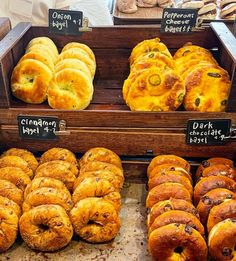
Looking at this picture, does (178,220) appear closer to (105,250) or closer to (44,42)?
(105,250)

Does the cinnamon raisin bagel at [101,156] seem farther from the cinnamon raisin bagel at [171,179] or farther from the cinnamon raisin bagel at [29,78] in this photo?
the cinnamon raisin bagel at [29,78]

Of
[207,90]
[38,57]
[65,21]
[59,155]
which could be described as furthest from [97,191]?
[65,21]

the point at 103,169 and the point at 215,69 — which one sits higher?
the point at 215,69

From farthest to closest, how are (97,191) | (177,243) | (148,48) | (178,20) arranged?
1. (178,20)
2. (148,48)
3. (97,191)
4. (177,243)

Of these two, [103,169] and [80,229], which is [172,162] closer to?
[103,169]

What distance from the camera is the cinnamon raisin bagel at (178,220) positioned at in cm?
127

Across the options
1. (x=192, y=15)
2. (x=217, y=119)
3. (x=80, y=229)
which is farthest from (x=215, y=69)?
(x=80, y=229)

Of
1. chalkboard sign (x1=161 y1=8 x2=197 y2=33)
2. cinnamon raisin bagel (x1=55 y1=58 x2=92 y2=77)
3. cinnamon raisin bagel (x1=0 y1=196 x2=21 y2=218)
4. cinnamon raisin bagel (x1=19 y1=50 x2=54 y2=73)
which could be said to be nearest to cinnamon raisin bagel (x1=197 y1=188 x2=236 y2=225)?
cinnamon raisin bagel (x1=0 y1=196 x2=21 y2=218)

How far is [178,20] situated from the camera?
7.13ft

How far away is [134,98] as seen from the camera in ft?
5.64

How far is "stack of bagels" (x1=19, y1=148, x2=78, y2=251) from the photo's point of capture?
1328 millimetres

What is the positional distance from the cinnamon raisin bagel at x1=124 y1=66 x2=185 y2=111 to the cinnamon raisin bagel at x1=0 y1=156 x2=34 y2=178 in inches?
20.6

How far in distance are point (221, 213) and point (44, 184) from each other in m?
0.63

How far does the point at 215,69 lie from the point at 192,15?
536 millimetres
